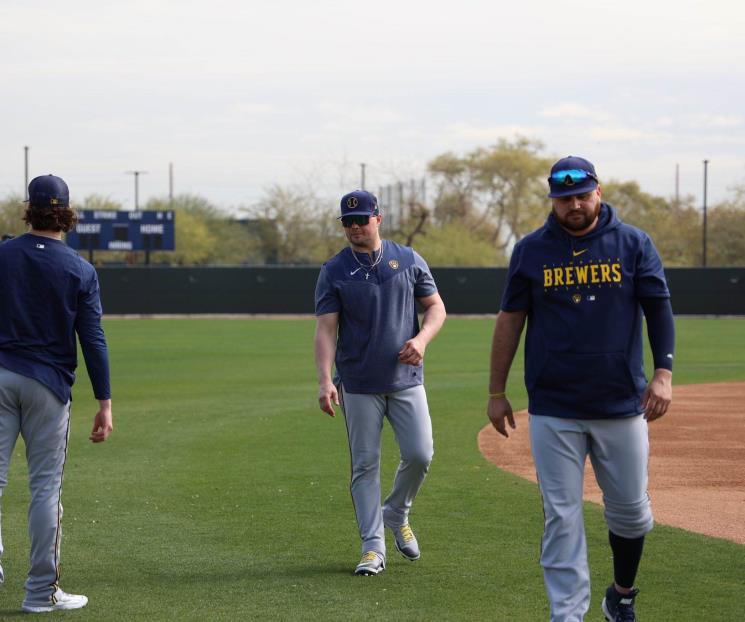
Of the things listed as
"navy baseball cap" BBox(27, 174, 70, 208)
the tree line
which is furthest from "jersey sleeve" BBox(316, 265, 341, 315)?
the tree line

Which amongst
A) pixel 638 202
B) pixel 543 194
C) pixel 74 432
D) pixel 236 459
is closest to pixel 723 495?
pixel 236 459

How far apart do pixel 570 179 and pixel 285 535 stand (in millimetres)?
3474

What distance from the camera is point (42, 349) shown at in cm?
575

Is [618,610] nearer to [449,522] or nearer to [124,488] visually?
[449,522]

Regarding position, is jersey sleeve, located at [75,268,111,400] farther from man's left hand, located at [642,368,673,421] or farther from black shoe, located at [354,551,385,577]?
man's left hand, located at [642,368,673,421]

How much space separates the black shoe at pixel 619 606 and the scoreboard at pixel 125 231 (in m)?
43.1

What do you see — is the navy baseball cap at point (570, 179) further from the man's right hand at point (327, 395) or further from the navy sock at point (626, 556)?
the man's right hand at point (327, 395)

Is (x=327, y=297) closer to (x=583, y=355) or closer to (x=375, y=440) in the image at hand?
(x=375, y=440)

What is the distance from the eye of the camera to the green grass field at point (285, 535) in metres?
5.93

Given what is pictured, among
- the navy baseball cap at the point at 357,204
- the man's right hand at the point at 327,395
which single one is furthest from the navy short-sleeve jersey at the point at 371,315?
the navy baseball cap at the point at 357,204

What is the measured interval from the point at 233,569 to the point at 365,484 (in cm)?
86

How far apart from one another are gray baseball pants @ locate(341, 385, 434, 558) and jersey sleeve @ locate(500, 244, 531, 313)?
60.4 inches

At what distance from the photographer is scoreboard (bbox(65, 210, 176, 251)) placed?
47.2 metres

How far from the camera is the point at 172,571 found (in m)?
6.68
